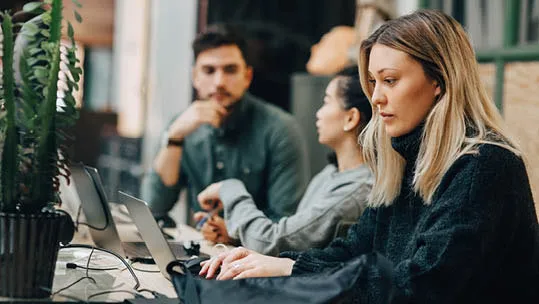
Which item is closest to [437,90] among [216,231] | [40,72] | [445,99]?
[445,99]

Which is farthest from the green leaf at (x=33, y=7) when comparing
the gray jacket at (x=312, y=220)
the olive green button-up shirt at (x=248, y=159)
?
the olive green button-up shirt at (x=248, y=159)

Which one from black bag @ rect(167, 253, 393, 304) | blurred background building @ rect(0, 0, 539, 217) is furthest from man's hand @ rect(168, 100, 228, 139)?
black bag @ rect(167, 253, 393, 304)

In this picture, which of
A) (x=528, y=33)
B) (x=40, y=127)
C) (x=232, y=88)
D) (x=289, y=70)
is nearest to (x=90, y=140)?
(x=289, y=70)

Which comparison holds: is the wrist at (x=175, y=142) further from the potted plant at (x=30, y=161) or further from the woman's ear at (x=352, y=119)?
the potted plant at (x=30, y=161)

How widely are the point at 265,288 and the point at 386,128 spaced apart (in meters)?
0.54

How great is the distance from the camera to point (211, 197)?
106 inches

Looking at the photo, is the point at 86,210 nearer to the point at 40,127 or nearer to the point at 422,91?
the point at 40,127

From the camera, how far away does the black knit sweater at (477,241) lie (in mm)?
1538

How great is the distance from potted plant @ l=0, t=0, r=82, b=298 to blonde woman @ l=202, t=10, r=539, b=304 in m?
0.42

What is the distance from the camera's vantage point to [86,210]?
2.45m

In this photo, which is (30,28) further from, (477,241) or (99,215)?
(477,241)

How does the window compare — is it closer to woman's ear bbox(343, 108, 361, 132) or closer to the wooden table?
woman's ear bbox(343, 108, 361, 132)

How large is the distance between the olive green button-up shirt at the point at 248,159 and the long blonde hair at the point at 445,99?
64.0 inches

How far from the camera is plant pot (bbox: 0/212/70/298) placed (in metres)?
1.58
